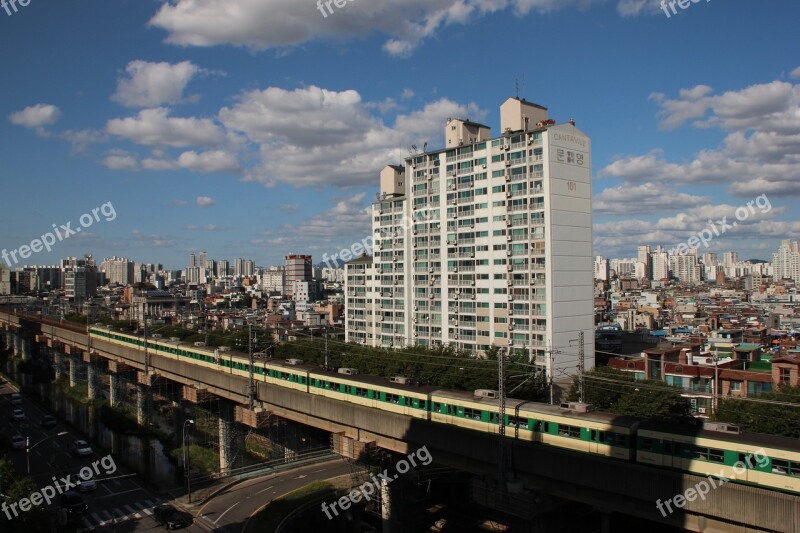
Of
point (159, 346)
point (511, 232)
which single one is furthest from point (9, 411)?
point (511, 232)

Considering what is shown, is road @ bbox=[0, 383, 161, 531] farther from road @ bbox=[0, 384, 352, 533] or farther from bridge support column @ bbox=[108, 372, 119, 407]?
bridge support column @ bbox=[108, 372, 119, 407]

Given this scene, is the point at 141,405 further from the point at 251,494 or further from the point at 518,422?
the point at 518,422

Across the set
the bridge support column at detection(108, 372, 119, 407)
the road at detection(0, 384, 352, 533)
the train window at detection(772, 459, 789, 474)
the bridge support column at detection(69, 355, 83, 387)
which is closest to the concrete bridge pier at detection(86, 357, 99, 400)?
the bridge support column at detection(108, 372, 119, 407)

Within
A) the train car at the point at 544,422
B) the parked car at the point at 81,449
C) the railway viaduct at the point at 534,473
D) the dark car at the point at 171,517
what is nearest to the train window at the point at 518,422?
the train car at the point at 544,422

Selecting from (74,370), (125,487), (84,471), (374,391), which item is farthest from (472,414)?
(74,370)

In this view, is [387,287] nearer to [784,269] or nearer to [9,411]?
[9,411]

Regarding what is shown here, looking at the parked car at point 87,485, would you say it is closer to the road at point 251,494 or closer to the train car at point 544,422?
the road at point 251,494
